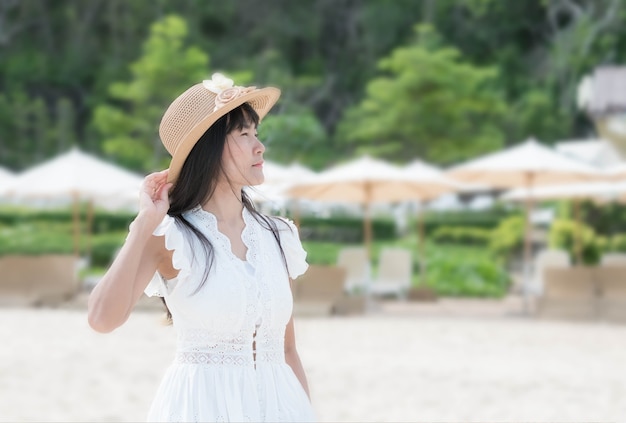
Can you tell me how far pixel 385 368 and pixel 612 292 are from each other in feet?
22.2

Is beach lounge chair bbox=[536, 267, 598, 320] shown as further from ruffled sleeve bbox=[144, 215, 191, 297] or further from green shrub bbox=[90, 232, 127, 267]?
ruffled sleeve bbox=[144, 215, 191, 297]

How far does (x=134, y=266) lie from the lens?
2.31 metres

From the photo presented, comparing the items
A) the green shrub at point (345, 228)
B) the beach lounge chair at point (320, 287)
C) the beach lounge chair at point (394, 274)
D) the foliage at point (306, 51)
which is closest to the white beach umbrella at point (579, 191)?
the beach lounge chair at point (394, 274)

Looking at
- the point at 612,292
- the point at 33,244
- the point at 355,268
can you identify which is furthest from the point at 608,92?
the point at 33,244

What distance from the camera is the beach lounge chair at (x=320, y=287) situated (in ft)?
52.0

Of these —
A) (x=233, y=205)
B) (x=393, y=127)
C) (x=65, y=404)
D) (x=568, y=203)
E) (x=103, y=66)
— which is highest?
(x=103, y=66)

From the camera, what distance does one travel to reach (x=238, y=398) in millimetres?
2387

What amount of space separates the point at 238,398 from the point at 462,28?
46991 millimetres

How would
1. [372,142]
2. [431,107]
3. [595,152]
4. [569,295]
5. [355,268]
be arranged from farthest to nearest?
[372,142]
[431,107]
[595,152]
[355,268]
[569,295]

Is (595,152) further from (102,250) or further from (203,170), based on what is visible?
(203,170)

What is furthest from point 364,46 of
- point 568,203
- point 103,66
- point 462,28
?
point 568,203

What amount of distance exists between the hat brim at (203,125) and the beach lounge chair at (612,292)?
524 inches

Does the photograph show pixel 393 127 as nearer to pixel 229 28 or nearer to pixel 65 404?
pixel 229 28

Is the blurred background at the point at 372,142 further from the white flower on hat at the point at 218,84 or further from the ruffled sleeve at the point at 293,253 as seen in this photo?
the white flower on hat at the point at 218,84
